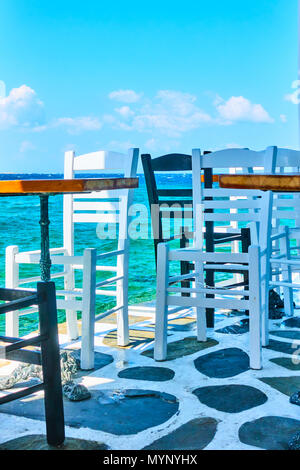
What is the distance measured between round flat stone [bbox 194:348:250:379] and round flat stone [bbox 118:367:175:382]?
140mm

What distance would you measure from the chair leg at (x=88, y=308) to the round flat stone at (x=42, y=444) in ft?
2.33

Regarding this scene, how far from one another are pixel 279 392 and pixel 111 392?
0.61m

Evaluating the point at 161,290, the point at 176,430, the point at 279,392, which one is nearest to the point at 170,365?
the point at 161,290

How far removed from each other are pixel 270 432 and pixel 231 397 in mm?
312

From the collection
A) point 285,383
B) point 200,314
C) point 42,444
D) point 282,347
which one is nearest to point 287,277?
point 282,347

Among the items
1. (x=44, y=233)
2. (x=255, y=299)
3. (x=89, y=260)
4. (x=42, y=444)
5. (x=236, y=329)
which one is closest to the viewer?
(x=42, y=444)

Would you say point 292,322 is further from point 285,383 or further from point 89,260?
point 89,260

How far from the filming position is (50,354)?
1.55 m

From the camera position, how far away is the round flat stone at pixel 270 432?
163 centimetres

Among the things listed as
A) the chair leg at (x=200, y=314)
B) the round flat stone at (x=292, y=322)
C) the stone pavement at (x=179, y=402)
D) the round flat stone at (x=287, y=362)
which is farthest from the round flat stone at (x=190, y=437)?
the round flat stone at (x=292, y=322)

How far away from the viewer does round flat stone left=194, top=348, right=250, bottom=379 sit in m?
2.30

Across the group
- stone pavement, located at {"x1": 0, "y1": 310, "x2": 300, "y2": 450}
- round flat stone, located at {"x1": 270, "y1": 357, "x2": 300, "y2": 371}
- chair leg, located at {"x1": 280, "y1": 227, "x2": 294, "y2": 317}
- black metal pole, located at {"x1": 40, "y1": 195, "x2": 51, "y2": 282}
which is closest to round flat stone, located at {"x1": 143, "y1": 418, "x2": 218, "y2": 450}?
stone pavement, located at {"x1": 0, "y1": 310, "x2": 300, "y2": 450}

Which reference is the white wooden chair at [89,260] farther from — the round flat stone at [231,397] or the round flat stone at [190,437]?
the round flat stone at [190,437]

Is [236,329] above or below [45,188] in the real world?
below
